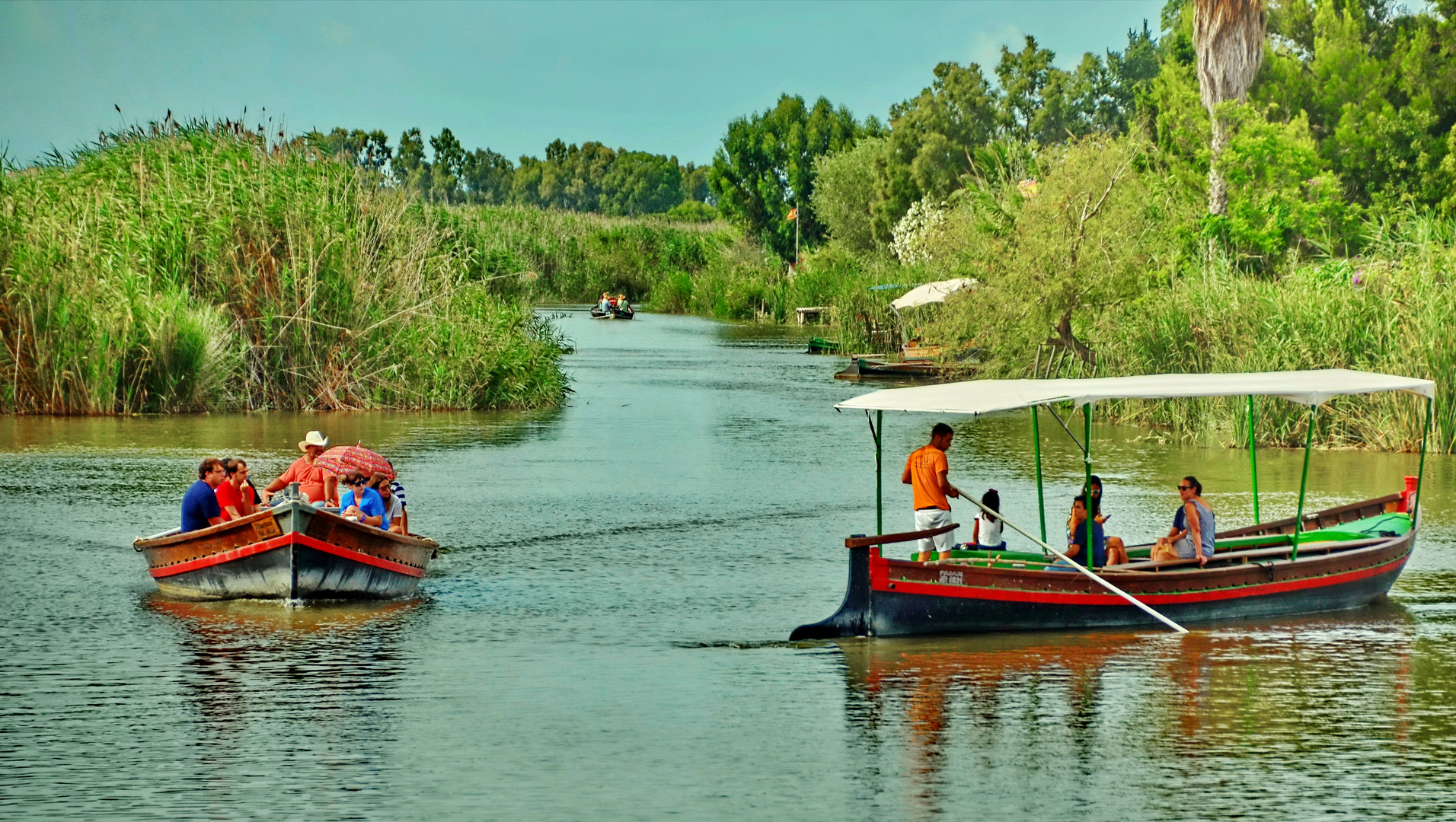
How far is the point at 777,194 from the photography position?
102 meters

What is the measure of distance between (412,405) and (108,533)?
1404 cm

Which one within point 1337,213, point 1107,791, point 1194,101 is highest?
point 1194,101

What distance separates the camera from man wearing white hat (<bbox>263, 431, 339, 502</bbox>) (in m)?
16.4

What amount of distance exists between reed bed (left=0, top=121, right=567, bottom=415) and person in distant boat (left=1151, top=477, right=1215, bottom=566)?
68.6 feet

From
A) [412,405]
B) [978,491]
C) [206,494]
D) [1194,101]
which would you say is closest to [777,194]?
[1194,101]

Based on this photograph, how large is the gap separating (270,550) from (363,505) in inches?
46.8

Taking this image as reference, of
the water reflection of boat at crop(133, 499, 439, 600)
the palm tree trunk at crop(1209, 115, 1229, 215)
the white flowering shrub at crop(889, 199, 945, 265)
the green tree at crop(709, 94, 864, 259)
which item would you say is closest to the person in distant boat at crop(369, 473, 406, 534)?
the water reflection of boat at crop(133, 499, 439, 600)

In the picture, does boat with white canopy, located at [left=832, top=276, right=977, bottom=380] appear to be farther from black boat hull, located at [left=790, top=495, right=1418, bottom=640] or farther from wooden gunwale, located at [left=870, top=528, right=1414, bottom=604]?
black boat hull, located at [left=790, top=495, right=1418, bottom=640]

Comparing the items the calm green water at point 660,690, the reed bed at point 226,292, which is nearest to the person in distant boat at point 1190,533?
the calm green water at point 660,690

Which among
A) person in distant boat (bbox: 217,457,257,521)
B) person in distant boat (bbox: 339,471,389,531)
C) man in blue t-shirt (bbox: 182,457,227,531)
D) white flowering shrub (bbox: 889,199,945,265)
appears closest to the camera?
man in blue t-shirt (bbox: 182,457,227,531)

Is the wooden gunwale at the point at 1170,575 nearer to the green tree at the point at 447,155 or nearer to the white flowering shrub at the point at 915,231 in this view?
the white flowering shrub at the point at 915,231

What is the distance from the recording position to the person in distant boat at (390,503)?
1610 cm

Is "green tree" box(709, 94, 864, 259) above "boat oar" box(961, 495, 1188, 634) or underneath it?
above

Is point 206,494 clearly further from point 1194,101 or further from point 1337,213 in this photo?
point 1194,101
